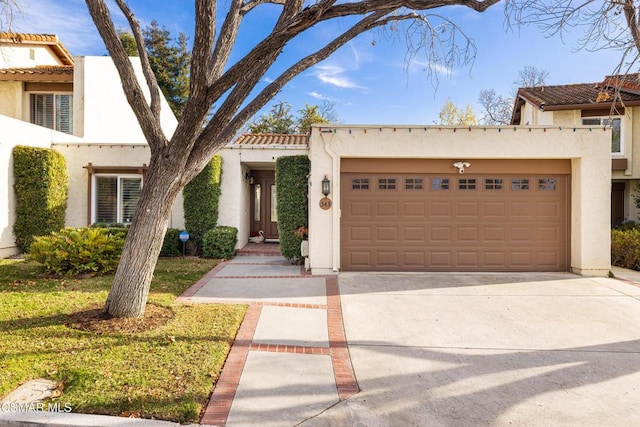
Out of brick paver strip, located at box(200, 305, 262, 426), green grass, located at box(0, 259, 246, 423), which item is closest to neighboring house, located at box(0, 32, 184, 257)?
green grass, located at box(0, 259, 246, 423)

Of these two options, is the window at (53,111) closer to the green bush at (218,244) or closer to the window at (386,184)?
the green bush at (218,244)

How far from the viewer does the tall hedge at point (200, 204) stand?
36.2 ft

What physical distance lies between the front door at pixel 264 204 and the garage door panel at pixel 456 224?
6.24 m

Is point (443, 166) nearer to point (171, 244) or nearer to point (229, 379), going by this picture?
point (229, 379)

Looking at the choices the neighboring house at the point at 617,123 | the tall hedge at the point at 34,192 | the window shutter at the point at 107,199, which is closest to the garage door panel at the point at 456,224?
the neighboring house at the point at 617,123

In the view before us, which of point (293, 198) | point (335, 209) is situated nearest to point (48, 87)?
point (293, 198)

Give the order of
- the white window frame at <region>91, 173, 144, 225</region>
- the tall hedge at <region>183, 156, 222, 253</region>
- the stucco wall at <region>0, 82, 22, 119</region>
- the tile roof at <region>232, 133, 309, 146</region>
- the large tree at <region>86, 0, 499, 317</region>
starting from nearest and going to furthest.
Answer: the large tree at <region>86, 0, 499, 317</region> < the tall hedge at <region>183, 156, 222, 253</region> < the white window frame at <region>91, 173, 144, 225</region> < the tile roof at <region>232, 133, 309, 146</region> < the stucco wall at <region>0, 82, 22, 119</region>

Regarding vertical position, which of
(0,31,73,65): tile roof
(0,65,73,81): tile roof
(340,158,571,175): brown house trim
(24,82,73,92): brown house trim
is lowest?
(340,158,571,175): brown house trim

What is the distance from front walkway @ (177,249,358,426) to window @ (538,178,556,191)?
19.6 feet

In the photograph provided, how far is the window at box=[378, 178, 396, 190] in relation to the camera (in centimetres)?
884

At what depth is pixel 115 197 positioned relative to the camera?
12.0m

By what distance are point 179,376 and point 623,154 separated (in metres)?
16.7

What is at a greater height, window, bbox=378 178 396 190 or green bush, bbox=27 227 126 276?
window, bbox=378 178 396 190

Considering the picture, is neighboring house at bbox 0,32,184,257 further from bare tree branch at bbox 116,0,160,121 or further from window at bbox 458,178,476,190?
window at bbox 458,178,476,190
